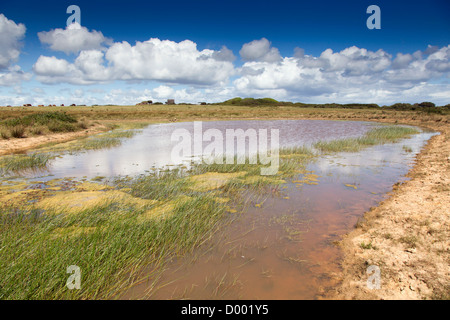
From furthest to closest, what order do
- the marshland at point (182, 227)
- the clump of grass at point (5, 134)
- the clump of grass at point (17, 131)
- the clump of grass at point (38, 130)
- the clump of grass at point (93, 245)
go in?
the clump of grass at point (38, 130) → the clump of grass at point (17, 131) → the clump of grass at point (5, 134) → the marshland at point (182, 227) → the clump of grass at point (93, 245)

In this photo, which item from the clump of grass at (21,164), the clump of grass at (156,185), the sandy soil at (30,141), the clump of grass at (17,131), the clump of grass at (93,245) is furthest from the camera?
the clump of grass at (17,131)

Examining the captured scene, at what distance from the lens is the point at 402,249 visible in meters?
4.17

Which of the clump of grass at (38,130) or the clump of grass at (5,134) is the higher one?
the clump of grass at (38,130)

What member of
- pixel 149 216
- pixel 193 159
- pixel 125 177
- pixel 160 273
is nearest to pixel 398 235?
pixel 160 273

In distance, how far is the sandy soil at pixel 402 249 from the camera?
3307 mm

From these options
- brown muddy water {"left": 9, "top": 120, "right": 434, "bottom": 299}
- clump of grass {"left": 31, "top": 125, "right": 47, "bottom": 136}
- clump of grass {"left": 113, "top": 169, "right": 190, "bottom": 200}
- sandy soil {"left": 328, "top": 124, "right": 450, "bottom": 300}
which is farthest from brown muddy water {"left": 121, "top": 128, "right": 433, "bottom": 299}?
clump of grass {"left": 31, "top": 125, "right": 47, "bottom": 136}

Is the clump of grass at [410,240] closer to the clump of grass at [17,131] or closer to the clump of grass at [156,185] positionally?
the clump of grass at [156,185]

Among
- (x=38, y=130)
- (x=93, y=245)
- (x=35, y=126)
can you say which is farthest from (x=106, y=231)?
(x=35, y=126)

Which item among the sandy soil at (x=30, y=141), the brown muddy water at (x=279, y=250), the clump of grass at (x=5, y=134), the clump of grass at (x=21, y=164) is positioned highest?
the clump of grass at (x=5, y=134)

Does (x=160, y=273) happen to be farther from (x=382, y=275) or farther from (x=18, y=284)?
(x=382, y=275)

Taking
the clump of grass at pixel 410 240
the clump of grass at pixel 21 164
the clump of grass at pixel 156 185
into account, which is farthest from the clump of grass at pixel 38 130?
the clump of grass at pixel 410 240

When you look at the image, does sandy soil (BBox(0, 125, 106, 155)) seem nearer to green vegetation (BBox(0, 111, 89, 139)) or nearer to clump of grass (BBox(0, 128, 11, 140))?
clump of grass (BBox(0, 128, 11, 140))

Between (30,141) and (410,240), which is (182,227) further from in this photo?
(30,141)
